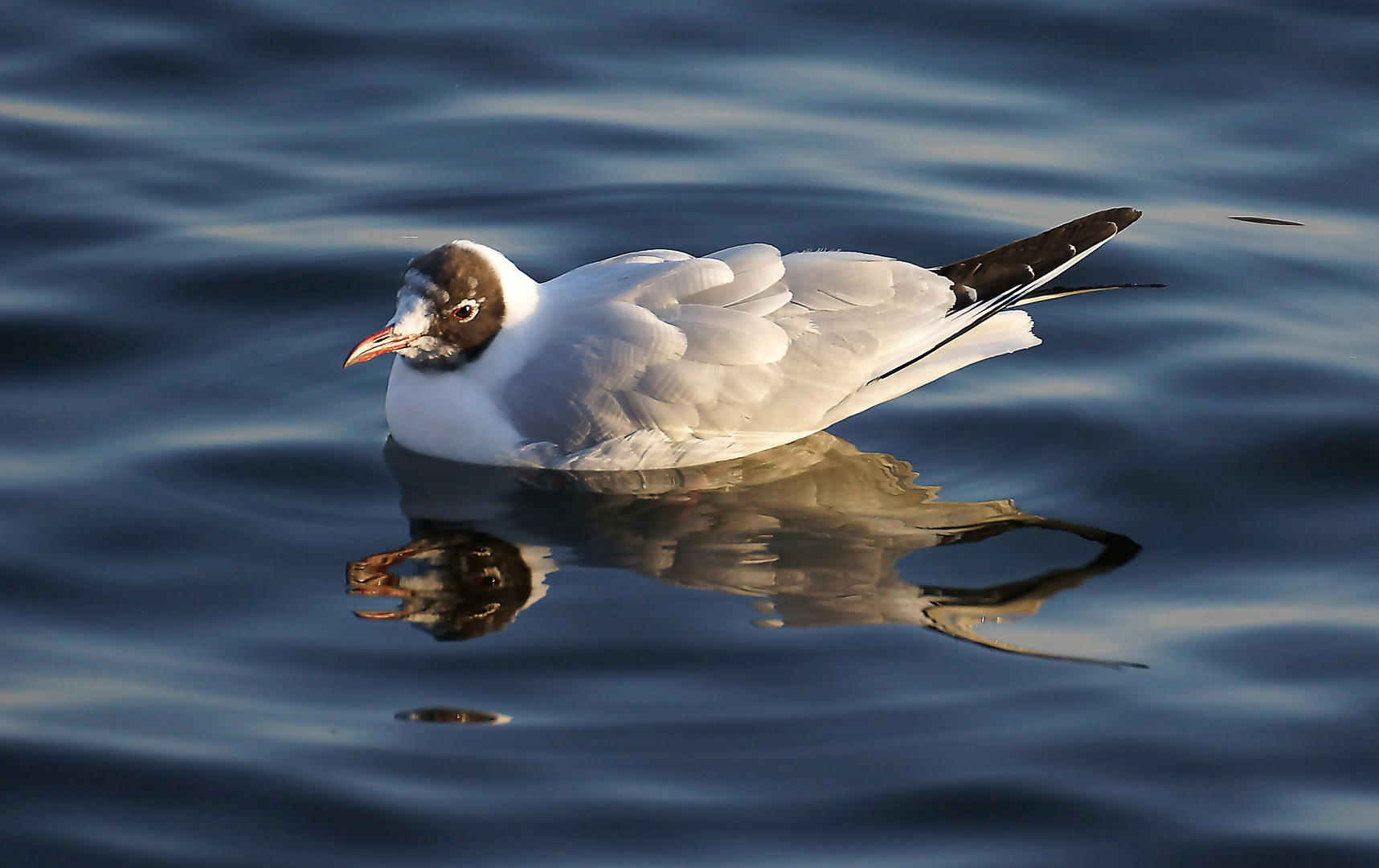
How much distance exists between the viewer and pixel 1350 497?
711 centimetres

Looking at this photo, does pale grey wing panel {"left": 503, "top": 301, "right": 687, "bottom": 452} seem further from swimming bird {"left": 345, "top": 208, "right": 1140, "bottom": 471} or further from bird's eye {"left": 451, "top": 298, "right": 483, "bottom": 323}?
bird's eye {"left": 451, "top": 298, "right": 483, "bottom": 323}

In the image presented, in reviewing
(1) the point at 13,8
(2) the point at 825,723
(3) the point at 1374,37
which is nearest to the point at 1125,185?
(3) the point at 1374,37

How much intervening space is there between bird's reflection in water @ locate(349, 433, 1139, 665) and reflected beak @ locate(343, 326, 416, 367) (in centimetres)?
54

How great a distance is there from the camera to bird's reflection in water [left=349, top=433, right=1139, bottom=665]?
623cm

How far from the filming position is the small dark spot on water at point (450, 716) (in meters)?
5.52

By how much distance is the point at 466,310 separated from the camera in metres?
7.15

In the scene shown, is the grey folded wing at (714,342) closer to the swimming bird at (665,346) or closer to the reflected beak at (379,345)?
the swimming bird at (665,346)

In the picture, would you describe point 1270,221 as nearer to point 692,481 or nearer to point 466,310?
point 692,481

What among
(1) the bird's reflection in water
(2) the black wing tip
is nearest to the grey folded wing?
(1) the bird's reflection in water

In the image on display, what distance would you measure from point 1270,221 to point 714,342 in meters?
3.94

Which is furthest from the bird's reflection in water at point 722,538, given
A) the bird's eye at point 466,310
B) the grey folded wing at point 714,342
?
the bird's eye at point 466,310

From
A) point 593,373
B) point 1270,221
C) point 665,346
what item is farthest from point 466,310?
point 1270,221

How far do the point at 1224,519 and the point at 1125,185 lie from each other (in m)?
3.37

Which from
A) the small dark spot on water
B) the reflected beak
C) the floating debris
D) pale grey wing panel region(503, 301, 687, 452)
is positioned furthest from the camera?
the floating debris
